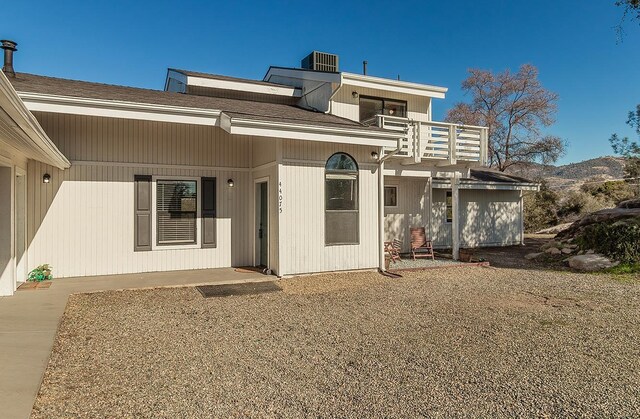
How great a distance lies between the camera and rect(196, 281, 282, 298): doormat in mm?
6785

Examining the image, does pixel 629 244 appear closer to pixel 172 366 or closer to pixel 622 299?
pixel 622 299

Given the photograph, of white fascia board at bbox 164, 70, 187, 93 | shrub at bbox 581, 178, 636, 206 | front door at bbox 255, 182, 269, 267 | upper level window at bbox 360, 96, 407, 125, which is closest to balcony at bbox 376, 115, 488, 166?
upper level window at bbox 360, 96, 407, 125

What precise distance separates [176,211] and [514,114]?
87.6 feet

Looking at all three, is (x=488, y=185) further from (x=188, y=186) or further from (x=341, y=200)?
(x=188, y=186)

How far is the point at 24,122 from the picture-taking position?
377 cm

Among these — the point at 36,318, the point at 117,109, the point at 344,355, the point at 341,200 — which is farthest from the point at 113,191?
the point at 344,355

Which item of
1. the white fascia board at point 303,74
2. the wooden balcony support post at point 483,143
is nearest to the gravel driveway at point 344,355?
the wooden balcony support post at point 483,143

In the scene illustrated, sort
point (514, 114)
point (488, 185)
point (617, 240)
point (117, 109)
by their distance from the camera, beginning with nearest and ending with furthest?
1. point (117, 109)
2. point (617, 240)
3. point (488, 185)
4. point (514, 114)

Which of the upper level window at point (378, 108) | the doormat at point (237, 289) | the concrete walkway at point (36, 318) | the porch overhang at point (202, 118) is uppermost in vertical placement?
the upper level window at point (378, 108)

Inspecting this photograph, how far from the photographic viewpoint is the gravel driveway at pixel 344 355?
2932 mm

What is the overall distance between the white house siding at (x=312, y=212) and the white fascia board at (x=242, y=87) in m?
4.25

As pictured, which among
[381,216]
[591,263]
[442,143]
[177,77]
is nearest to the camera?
[381,216]

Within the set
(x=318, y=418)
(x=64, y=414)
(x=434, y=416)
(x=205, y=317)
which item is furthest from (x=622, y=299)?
(x=64, y=414)

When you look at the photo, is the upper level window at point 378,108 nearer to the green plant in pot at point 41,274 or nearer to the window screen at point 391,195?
the window screen at point 391,195
